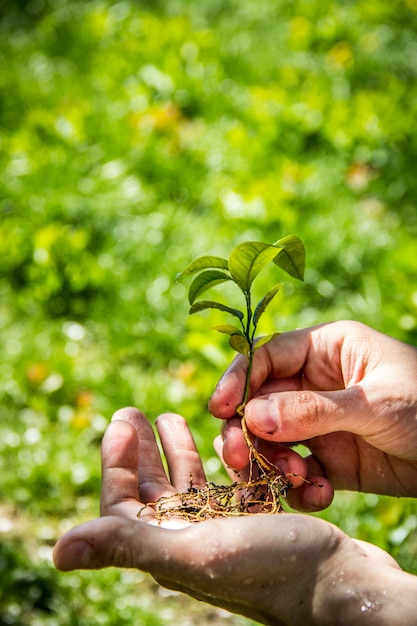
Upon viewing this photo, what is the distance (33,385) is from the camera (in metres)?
Result: 3.40

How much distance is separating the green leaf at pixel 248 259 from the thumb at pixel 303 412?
0.30 m

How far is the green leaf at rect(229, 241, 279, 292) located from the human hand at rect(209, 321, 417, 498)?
272 mm

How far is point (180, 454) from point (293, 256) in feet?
1.97

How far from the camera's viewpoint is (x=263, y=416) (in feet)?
6.06

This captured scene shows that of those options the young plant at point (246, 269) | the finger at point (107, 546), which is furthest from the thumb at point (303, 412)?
the finger at point (107, 546)

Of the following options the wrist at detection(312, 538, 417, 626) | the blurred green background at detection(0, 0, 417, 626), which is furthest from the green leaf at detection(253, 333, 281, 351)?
the blurred green background at detection(0, 0, 417, 626)

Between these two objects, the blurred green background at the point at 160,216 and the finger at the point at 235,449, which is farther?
the blurred green background at the point at 160,216

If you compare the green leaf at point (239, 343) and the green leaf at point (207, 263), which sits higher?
the green leaf at point (207, 263)

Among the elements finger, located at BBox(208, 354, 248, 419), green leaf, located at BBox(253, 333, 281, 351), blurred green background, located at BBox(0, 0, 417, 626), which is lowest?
blurred green background, located at BBox(0, 0, 417, 626)

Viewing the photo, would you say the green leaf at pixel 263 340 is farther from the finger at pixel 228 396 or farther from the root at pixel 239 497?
the root at pixel 239 497

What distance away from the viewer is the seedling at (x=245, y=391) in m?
1.81

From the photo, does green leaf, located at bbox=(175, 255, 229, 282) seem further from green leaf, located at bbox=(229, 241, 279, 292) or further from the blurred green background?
the blurred green background

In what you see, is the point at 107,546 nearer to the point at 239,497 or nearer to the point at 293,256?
the point at 239,497

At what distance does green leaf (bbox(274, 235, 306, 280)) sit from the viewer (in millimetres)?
1890
